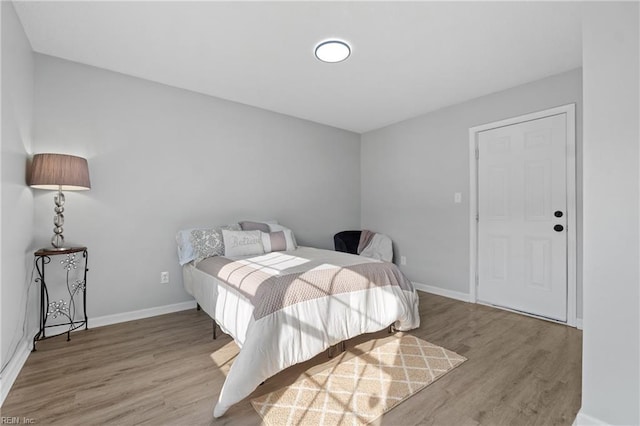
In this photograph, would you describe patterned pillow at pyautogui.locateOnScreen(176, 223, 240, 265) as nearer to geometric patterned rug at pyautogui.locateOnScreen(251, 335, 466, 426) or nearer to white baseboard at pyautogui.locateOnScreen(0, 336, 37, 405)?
white baseboard at pyautogui.locateOnScreen(0, 336, 37, 405)

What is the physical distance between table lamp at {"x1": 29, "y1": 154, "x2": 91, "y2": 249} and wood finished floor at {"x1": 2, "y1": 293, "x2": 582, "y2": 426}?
99 centimetres

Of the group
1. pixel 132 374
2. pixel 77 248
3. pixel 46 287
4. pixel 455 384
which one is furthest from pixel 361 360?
pixel 46 287

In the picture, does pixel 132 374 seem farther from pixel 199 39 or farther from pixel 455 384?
pixel 199 39

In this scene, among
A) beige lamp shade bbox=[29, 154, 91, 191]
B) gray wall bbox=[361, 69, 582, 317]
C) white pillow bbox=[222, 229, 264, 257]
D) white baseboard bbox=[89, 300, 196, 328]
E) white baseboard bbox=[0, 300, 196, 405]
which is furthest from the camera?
gray wall bbox=[361, 69, 582, 317]

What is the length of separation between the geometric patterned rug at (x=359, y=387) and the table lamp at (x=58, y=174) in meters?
2.12

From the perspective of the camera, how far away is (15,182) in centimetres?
195

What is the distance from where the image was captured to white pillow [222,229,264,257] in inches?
110

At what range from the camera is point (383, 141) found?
4.49m

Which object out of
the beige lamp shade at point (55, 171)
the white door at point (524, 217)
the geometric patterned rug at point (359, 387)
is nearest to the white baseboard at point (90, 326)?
the beige lamp shade at point (55, 171)

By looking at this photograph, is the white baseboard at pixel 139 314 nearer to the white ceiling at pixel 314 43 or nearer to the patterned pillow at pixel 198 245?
the patterned pillow at pixel 198 245

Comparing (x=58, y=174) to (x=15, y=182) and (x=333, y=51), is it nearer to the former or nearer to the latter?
(x=15, y=182)

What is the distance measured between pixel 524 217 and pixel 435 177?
1114 mm
